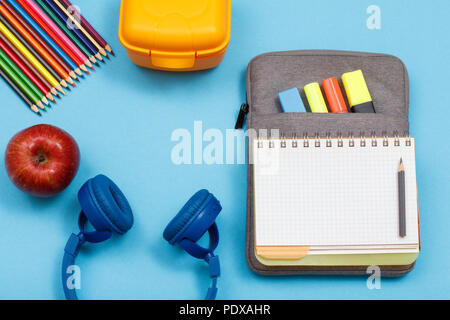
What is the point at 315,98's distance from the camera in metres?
0.88

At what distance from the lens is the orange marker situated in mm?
883

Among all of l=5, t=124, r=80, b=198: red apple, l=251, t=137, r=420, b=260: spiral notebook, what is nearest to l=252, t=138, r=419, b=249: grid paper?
l=251, t=137, r=420, b=260: spiral notebook

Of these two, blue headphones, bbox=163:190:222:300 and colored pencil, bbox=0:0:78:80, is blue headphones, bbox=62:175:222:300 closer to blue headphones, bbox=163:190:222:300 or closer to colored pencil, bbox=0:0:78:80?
blue headphones, bbox=163:190:222:300

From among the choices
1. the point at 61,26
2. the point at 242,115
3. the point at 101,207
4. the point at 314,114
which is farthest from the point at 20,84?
the point at 314,114

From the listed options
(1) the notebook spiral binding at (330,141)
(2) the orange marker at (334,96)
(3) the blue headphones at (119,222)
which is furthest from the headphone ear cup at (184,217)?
(2) the orange marker at (334,96)

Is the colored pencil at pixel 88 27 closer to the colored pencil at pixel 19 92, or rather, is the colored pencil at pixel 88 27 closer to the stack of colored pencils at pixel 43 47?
the stack of colored pencils at pixel 43 47

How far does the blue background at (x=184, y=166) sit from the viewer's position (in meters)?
0.88

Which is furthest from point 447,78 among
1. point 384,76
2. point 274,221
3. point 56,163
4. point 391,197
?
point 56,163

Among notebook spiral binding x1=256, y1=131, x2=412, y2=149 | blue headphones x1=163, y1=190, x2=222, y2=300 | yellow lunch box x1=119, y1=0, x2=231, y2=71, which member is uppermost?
yellow lunch box x1=119, y1=0, x2=231, y2=71

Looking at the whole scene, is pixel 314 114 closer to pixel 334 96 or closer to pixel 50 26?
pixel 334 96

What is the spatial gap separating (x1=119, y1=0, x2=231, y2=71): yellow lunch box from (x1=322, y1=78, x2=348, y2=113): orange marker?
176 mm

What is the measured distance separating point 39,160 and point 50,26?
231 mm

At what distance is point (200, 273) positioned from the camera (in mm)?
883

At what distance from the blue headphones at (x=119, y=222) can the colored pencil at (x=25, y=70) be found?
18 cm
